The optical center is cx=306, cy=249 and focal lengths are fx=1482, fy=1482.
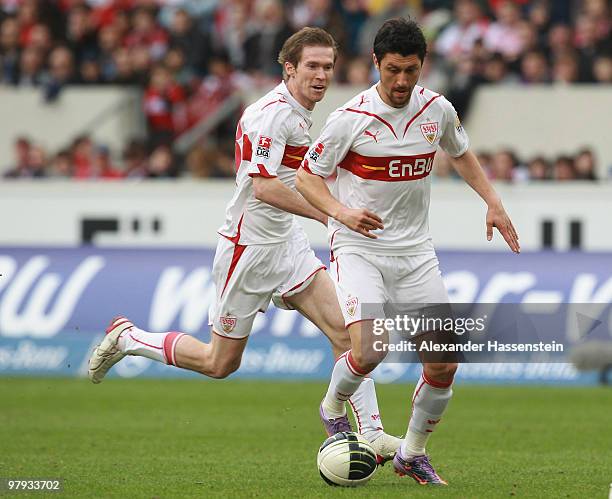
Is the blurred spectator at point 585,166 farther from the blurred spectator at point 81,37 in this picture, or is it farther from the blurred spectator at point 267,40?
the blurred spectator at point 81,37

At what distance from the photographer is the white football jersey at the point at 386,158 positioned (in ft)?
29.0

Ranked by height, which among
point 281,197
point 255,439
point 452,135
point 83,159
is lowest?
point 255,439

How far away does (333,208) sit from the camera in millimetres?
8594

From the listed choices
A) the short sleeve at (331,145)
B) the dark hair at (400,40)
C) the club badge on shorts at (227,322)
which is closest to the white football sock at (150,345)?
the club badge on shorts at (227,322)

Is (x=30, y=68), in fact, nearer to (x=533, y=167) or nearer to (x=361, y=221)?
(x=533, y=167)

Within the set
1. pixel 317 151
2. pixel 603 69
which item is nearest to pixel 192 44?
pixel 603 69

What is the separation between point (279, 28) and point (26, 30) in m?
4.47

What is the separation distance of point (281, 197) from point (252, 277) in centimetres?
92

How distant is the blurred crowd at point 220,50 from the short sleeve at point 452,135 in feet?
33.5

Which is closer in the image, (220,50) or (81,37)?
(220,50)

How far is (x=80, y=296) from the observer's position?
17453 millimetres

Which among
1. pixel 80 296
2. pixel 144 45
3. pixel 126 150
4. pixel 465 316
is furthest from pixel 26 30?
pixel 465 316

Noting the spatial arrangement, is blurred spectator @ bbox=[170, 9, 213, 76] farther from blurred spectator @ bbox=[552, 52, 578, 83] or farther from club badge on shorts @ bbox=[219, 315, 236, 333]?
club badge on shorts @ bbox=[219, 315, 236, 333]

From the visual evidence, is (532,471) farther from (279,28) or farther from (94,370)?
(279,28)
